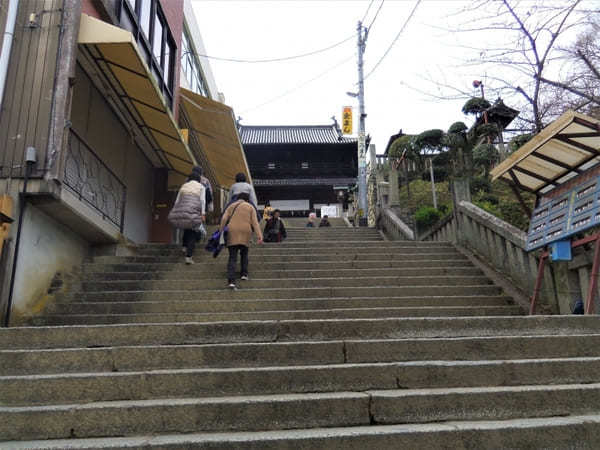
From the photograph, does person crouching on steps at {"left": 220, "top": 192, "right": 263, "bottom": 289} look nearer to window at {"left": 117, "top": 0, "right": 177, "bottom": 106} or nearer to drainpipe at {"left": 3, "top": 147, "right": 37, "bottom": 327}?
drainpipe at {"left": 3, "top": 147, "right": 37, "bottom": 327}

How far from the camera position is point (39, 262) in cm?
Answer: 549

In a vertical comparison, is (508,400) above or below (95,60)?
below

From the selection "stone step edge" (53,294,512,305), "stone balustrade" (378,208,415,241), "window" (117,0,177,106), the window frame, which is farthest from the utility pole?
"stone step edge" (53,294,512,305)

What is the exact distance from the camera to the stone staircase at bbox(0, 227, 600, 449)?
275 cm

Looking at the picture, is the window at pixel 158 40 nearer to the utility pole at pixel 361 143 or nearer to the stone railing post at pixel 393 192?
the stone railing post at pixel 393 192

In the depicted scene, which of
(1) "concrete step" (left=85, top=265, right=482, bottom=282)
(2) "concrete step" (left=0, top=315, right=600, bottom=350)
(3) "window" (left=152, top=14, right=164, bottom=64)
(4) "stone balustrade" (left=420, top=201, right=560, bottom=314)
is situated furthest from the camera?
(3) "window" (left=152, top=14, right=164, bottom=64)

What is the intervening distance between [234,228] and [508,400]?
4126 millimetres

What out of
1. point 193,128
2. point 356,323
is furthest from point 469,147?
point 356,323

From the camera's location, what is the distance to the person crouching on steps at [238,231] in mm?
6023

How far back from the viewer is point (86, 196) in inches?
295

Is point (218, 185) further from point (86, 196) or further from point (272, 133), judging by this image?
point (272, 133)

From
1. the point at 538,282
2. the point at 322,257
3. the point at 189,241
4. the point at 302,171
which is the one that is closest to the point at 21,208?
the point at 189,241

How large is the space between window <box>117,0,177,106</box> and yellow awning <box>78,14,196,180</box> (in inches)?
47.3

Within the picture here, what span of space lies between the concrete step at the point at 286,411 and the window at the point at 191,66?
13.5 m
